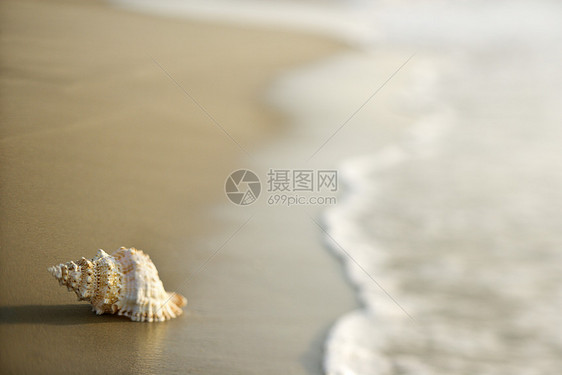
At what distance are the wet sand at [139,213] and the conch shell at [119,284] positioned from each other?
2.9 inches

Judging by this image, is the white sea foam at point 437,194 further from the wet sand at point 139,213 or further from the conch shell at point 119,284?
the conch shell at point 119,284

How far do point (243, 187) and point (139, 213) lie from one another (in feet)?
3.08

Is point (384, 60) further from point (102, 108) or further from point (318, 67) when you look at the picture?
point (102, 108)

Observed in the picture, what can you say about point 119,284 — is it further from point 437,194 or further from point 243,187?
point 437,194

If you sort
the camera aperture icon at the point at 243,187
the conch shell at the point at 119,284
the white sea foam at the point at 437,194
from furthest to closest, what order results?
the camera aperture icon at the point at 243,187, the white sea foam at the point at 437,194, the conch shell at the point at 119,284

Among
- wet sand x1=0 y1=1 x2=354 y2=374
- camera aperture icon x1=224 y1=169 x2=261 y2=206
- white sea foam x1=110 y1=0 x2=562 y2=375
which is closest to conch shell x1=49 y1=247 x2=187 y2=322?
wet sand x1=0 y1=1 x2=354 y2=374

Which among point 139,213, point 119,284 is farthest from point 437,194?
point 119,284

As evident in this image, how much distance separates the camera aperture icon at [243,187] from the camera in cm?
439

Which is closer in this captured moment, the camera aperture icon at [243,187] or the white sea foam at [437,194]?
the white sea foam at [437,194]

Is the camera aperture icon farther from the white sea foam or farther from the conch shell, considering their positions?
the conch shell

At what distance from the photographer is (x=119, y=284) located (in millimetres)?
2797

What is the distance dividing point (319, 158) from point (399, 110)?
192 cm

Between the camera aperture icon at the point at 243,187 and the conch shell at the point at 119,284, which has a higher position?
the camera aperture icon at the point at 243,187

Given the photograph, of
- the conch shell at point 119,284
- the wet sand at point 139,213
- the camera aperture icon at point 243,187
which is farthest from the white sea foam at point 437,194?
the conch shell at point 119,284
